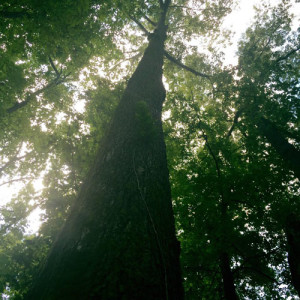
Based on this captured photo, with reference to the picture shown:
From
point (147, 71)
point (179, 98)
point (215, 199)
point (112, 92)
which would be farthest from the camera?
point (179, 98)

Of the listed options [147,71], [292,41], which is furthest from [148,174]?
[292,41]

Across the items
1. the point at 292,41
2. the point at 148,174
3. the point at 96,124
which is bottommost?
the point at 148,174

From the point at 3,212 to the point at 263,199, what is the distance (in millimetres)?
15494

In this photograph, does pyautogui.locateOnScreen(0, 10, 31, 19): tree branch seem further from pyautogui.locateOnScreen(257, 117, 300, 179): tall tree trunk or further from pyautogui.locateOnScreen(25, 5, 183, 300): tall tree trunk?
pyautogui.locateOnScreen(257, 117, 300, 179): tall tree trunk

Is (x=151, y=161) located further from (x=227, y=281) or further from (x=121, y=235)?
(x=227, y=281)

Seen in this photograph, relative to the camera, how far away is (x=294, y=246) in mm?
5004

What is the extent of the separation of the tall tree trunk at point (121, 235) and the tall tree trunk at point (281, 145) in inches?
259

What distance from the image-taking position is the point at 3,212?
12.7m

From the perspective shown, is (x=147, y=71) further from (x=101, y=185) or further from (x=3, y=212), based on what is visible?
(x=3, y=212)

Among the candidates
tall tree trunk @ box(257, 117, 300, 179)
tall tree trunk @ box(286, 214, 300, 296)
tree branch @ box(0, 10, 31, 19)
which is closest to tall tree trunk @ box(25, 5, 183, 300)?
tree branch @ box(0, 10, 31, 19)

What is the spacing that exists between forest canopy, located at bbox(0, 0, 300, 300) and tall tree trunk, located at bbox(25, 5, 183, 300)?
0.02 meters

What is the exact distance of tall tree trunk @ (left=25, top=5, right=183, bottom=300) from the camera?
1.38m

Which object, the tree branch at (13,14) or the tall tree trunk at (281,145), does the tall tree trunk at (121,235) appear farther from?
the tall tree trunk at (281,145)

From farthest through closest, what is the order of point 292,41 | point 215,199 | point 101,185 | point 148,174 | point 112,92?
point 292,41 < point 112,92 < point 215,199 < point 148,174 < point 101,185
